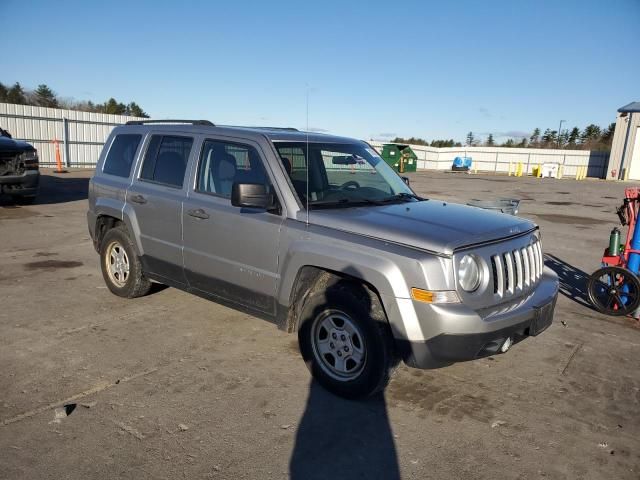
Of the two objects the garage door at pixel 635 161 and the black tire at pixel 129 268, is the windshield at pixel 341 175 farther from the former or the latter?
the garage door at pixel 635 161

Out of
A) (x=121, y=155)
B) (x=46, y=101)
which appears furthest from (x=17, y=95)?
(x=121, y=155)

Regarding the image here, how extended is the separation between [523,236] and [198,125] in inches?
125

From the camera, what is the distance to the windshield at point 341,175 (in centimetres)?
419

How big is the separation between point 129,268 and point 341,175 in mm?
2610

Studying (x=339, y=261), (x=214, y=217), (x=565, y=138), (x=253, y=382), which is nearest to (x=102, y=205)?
(x=214, y=217)

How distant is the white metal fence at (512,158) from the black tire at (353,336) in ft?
133

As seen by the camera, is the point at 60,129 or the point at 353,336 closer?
the point at 353,336

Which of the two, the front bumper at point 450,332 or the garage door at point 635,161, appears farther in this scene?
the garage door at point 635,161

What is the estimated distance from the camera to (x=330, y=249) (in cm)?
359

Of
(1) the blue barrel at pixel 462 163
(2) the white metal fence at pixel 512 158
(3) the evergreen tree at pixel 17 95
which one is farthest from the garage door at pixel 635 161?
(3) the evergreen tree at pixel 17 95

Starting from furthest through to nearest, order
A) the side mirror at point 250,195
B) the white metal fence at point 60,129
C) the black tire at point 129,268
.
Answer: the white metal fence at point 60,129
the black tire at point 129,268
the side mirror at point 250,195

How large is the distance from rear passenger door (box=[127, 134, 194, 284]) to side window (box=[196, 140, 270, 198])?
0.25 metres

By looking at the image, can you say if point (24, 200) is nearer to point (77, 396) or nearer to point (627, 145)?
point (77, 396)

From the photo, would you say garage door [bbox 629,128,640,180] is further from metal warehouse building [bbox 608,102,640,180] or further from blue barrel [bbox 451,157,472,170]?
blue barrel [bbox 451,157,472,170]
